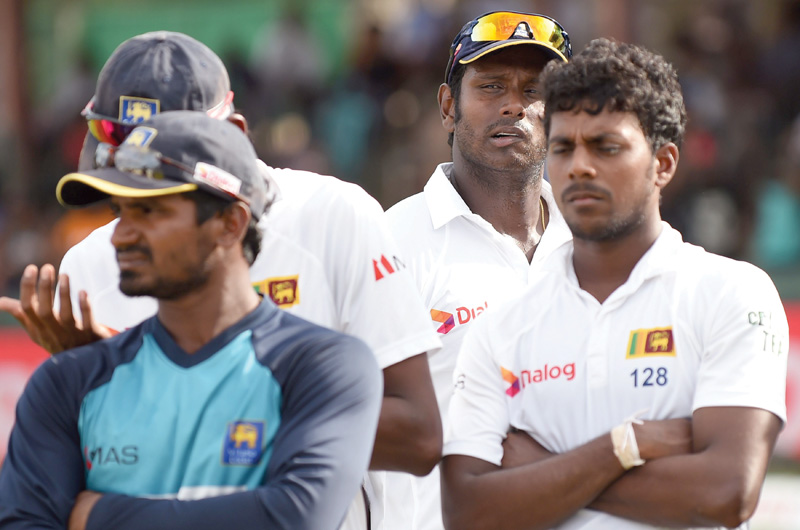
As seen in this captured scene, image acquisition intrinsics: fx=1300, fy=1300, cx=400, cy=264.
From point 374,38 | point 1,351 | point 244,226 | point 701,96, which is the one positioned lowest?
point 1,351

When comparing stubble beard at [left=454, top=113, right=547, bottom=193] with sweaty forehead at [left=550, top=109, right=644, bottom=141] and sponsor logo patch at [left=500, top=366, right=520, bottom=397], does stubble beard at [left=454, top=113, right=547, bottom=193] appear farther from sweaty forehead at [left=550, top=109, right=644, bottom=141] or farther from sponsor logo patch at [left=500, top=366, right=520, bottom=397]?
sponsor logo patch at [left=500, top=366, right=520, bottom=397]

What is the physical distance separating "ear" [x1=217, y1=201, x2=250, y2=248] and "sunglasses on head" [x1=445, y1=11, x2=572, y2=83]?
5.54 feet

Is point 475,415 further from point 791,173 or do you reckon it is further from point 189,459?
point 791,173

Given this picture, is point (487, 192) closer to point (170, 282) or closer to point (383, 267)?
point (383, 267)

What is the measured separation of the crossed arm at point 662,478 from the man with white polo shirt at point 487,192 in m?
0.96

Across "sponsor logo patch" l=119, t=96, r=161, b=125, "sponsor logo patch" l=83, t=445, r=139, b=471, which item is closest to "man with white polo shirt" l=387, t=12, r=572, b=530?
"sponsor logo patch" l=119, t=96, r=161, b=125

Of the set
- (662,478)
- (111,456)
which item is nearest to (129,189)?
(111,456)

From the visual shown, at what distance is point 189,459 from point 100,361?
1.11 ft

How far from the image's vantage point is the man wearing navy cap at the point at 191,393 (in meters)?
2.85

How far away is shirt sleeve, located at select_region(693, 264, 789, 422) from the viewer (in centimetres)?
326

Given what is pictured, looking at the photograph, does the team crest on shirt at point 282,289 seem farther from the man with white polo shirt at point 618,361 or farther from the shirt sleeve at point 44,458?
the shirt sleeve at point 44,458

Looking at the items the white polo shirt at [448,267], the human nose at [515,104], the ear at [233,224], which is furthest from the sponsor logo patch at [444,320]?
the ear at [233,224]

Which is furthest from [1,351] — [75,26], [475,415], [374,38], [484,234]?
[475,415]

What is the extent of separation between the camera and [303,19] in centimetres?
1463
